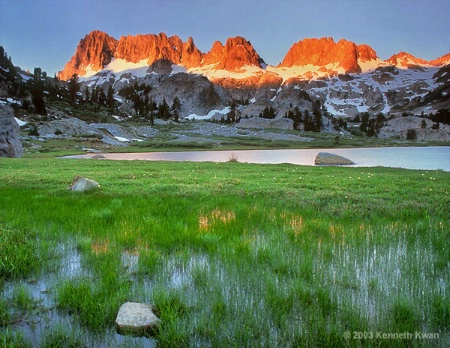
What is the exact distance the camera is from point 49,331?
435 centimetres

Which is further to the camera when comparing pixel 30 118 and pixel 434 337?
pixel 30 118

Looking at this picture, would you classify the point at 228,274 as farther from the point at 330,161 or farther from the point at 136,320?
the point at 330,161

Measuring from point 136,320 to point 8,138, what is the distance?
54953mm

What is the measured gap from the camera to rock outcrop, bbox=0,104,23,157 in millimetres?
48469

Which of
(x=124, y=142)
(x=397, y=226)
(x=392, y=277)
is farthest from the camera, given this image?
(x=124, y=142)

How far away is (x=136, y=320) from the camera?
14.5 feet

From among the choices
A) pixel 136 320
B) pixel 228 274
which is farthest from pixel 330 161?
pixel 136 320

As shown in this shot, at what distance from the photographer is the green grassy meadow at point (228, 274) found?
4.29 m

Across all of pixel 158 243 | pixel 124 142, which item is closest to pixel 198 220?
pixel 158 243

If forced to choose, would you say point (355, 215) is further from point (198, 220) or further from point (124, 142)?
point (124, 142)

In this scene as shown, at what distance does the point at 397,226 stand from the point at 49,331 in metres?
8.97

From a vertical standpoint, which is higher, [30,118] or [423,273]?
[30,118]

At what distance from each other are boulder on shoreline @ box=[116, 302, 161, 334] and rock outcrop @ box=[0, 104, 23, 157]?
53203 millimetres

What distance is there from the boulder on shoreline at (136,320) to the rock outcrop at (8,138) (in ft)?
175
